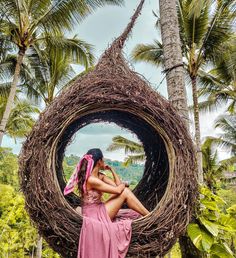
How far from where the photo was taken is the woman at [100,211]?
198cm

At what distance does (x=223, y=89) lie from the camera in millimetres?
12914

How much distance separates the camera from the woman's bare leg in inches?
89.2

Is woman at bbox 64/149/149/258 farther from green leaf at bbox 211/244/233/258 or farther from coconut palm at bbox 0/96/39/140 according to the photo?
coconut palm at bbox 0/96/39/140

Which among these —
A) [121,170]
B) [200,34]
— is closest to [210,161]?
[200,34]

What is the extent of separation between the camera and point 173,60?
278 centimetres

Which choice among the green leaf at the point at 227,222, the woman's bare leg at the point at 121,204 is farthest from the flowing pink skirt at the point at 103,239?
the green leaf at the point at 227,222

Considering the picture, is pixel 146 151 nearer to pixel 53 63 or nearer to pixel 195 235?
pixel 195 235

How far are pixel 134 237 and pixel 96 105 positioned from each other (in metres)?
0.93

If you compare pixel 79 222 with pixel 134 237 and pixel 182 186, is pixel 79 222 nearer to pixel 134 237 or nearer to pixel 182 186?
pixel 134 237

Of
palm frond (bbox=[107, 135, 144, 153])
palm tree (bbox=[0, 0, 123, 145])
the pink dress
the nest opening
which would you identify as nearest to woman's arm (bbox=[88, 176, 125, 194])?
the pink dress

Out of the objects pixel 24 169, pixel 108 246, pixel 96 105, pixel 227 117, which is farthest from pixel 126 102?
pixel 227 117

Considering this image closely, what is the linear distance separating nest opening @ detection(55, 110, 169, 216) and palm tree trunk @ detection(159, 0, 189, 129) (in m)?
0.35

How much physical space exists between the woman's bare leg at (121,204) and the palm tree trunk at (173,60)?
0.82m

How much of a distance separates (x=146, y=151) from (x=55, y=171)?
1092 mm
